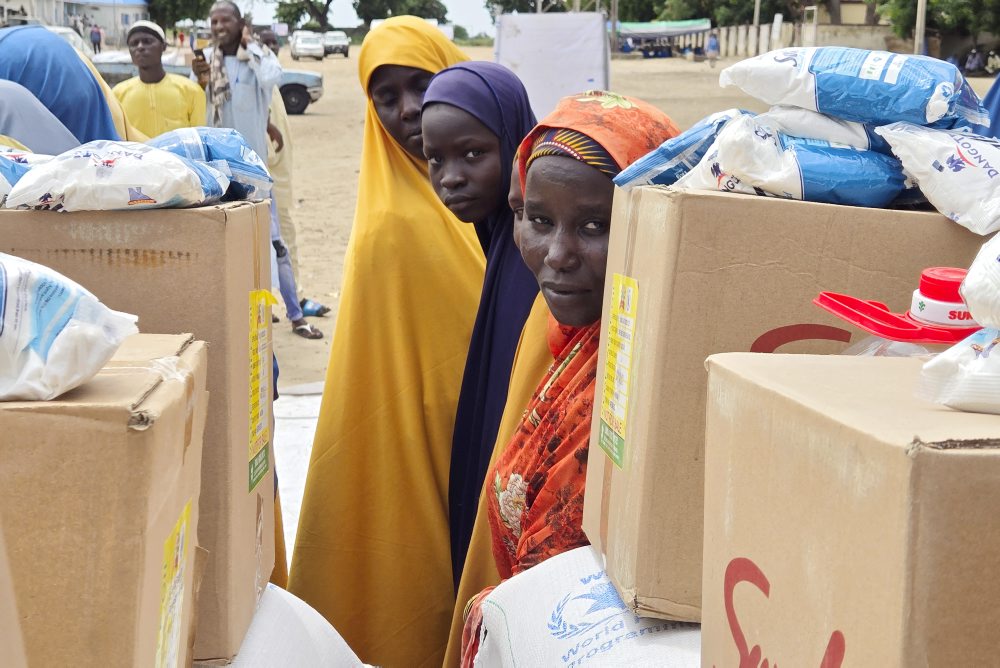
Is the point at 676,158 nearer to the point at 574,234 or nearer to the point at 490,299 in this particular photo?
the point at 574,234

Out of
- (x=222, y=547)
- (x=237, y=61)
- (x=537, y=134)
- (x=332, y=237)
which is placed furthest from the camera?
(x=332, y=237)

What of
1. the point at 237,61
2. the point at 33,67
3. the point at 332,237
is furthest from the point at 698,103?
the point at 33,67

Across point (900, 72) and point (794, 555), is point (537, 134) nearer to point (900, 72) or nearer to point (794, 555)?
point (900, 72)

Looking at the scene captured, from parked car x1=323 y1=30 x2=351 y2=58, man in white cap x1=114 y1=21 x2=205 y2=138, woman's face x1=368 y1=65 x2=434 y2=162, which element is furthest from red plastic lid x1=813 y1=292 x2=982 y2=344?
parked car x1=323 y1=30 x2=351 y2=58

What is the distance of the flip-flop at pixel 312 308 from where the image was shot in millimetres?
6922

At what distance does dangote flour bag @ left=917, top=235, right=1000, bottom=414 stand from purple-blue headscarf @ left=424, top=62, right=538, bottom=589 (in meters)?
1.47

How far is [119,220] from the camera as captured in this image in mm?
1266

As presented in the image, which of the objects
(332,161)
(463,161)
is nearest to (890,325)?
(463,161)

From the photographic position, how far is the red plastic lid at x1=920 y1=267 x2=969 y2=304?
0.97 metres

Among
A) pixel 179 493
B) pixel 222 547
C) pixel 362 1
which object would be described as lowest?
pixel 222 547

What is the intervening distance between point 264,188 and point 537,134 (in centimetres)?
49

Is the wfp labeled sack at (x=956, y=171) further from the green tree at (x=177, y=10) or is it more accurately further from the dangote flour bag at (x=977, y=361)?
the green tree at (x=177, y=10)

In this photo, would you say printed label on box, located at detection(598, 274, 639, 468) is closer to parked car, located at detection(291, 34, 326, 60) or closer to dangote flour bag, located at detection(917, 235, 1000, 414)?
dangote flour bag, located at detection(917, 235, 1000, 414)

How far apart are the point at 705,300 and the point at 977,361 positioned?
432 millimetres
